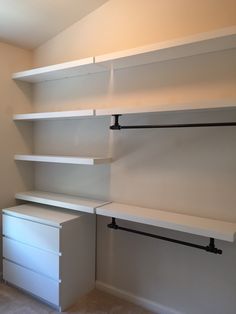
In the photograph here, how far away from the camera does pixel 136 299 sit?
7.69ft

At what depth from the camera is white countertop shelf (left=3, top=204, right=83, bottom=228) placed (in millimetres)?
2289

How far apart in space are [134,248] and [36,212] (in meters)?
0.96

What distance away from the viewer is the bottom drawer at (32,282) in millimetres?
2262

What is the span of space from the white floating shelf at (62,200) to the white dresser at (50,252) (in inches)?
3.5

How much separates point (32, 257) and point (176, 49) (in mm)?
2069

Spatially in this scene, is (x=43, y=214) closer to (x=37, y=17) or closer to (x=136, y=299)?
(x=136, y=299)

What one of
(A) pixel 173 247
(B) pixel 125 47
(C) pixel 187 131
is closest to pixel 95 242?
(A) pixel 173 247

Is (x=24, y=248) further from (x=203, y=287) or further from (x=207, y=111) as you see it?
(x=207, y=111)

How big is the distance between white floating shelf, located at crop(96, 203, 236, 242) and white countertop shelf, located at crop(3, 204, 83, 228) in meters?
0.34

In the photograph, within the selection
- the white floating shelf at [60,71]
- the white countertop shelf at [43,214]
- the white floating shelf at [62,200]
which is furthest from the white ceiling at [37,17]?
the white countertop shelf at [43,214]

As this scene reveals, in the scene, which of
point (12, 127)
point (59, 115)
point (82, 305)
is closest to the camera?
point (82, 305)

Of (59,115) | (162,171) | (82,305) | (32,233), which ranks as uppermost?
(59,115)

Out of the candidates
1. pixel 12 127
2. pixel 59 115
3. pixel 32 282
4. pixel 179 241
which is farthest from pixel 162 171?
pixel 12 127

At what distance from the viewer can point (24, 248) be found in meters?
2.46
